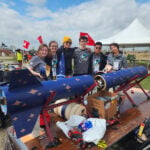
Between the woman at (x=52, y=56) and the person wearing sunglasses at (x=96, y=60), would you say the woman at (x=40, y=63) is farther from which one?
the person wearing sunglasses at (x=96, y=60)

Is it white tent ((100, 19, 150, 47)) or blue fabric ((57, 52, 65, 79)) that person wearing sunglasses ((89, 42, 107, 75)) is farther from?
white tent ((100, 19, 150, 47))

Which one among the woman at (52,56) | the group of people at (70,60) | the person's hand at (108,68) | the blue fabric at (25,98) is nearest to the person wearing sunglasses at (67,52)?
the group of people at (70,60)

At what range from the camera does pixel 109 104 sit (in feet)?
7.25

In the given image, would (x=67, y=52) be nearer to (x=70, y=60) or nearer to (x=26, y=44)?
(x=70, y=60)

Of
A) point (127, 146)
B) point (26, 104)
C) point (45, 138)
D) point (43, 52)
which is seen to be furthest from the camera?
point (43, 52)

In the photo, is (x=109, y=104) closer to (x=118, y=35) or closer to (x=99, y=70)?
(x=99, y=70)

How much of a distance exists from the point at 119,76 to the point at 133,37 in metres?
11.5

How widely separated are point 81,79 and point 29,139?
3.05 ft

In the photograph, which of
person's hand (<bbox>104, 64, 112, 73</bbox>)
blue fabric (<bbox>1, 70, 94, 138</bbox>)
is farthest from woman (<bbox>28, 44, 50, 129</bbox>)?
blue fabric (<bbox>1, 70, 94, 138</bbox>)

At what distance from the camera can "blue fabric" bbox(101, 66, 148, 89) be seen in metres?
2.38

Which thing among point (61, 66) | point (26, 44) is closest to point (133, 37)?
point (26, 44)

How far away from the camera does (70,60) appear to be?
10.0 ft

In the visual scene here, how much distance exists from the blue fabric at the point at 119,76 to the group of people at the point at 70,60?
472 millimetres

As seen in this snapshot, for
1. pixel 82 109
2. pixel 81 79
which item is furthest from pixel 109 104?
pixel 81 79
